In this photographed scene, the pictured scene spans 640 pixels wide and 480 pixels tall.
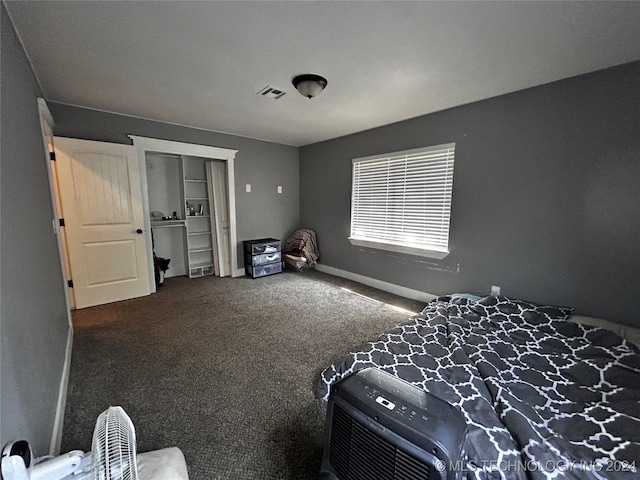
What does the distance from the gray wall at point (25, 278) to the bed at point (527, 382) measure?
57.4 inches

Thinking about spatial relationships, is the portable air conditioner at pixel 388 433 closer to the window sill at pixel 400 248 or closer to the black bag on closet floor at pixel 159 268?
the window sill at pixel 400 248

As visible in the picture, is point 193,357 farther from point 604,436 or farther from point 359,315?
point 604,436

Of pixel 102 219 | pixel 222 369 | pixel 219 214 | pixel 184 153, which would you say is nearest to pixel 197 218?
pixel 219 214

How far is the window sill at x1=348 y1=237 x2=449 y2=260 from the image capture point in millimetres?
3307

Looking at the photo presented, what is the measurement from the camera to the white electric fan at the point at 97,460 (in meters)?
0.73

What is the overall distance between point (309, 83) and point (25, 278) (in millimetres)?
2285

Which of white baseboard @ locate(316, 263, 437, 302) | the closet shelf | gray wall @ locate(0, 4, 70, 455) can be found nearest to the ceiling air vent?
gray wall @ locate(0, 4, 70, 455)

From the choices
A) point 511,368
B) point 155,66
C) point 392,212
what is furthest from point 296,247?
point 511,368

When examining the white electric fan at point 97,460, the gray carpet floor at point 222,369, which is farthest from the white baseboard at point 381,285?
the white electric fan at point 97,460

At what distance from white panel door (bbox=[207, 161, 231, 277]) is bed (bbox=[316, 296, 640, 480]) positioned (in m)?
3.43

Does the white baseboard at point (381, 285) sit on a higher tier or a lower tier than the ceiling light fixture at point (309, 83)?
lower

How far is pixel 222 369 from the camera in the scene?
209 centimetres

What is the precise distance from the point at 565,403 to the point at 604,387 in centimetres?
31

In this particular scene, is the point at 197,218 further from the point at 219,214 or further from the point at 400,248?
the point at 400,248
